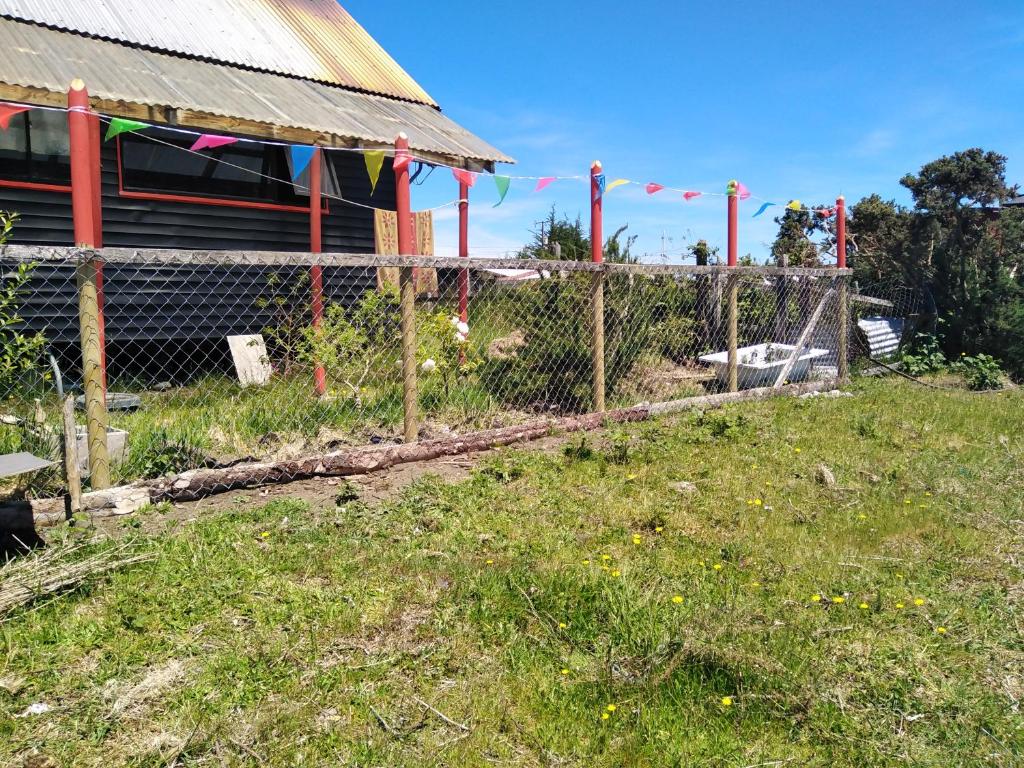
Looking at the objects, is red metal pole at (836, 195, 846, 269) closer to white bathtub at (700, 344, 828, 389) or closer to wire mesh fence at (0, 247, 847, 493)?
wire mesh fence at (0, 247, 847, 493)

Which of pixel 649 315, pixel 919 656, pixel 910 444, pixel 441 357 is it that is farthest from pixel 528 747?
pixel 649 315

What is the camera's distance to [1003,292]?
391 inches

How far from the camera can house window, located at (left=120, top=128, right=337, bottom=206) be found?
28.7 ft

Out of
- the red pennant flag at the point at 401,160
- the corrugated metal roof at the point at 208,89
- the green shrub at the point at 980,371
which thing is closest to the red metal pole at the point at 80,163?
the red pennant flag at the point at 401,160

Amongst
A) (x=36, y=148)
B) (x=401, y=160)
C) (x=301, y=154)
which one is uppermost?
(x=36, y=148)

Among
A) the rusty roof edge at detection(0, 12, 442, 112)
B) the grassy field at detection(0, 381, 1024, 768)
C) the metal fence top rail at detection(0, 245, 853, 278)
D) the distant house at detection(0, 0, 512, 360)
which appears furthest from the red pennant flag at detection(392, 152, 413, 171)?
the rusty roof edge at detection(0, 12, 442, 112)

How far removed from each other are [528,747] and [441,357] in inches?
160

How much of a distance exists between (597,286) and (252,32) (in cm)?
759

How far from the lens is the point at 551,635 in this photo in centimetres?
280

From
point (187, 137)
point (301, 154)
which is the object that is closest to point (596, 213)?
point (301, 154)

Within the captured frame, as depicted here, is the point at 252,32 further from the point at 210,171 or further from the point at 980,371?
the point at 980,371

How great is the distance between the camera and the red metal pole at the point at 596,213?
613 centimetres

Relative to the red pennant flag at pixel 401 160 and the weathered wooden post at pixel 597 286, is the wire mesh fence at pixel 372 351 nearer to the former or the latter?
the weathered wooden post at pixel 597 286

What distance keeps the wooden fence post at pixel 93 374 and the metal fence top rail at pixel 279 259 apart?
13 cm
